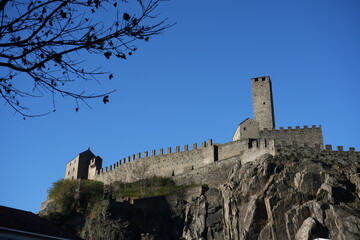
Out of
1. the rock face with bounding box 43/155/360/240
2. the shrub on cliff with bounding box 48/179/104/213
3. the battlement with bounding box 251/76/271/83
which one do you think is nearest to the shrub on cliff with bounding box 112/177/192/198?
the shrub on cliff with bounding box 48/179/104/213

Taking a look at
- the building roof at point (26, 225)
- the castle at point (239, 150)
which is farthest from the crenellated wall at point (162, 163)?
the building roof at point (26, 225)

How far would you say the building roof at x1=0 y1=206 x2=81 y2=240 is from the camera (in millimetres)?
16125

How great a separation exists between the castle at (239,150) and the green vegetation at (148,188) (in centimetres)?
117

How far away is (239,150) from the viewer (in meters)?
44.3

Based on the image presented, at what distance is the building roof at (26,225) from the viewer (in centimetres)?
1612

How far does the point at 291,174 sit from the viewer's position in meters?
35.8

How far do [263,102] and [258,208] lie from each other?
17454mm

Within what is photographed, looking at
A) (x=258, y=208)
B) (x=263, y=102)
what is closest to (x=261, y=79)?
(x=263, y=102)

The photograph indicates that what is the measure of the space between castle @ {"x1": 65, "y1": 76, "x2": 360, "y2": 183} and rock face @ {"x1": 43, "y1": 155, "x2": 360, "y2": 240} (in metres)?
1.73

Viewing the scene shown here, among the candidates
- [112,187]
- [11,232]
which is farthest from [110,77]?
[112,187]

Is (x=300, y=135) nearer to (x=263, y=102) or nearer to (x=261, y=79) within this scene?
(x=263, y=102)

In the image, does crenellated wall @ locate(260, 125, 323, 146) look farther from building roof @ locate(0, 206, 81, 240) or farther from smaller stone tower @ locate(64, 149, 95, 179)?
building roof @ locate(0, 206, 81, 240)

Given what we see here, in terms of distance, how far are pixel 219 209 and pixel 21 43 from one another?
3191cm

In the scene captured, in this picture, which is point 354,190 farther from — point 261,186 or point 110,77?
point 110,77
